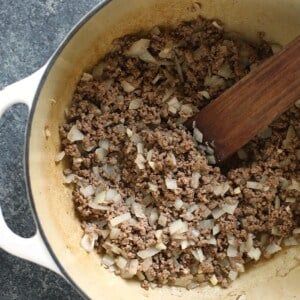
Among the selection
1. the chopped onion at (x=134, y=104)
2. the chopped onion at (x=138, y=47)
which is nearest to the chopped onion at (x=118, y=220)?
the chopped onion at (x=134, y=104)

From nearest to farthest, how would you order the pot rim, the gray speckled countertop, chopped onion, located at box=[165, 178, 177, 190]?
the pot rim, chopped onion, located at box=[165, 178, 177, 190], the gray speckled countertop

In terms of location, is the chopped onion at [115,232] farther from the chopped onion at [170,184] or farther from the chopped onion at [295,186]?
the chopped onion at [295,186]

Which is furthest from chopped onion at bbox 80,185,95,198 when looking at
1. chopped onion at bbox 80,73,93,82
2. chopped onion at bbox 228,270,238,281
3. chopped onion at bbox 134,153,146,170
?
chopped onion at bbox 228,270,238,281

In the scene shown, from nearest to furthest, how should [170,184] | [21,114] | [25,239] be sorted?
[25,239] → [170,184] → [21,114]

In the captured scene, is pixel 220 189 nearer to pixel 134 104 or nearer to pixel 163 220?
pixel 163 220

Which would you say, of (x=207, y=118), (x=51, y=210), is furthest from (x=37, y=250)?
(x=207, y=118)

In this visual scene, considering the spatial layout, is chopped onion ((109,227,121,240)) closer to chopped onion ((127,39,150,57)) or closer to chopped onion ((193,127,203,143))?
chopped onion ((193,127,203,143))

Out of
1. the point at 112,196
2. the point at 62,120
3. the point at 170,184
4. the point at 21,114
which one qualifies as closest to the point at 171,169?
the point at 170,184

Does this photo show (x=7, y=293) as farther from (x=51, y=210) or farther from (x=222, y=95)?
(x=222, y=95)
